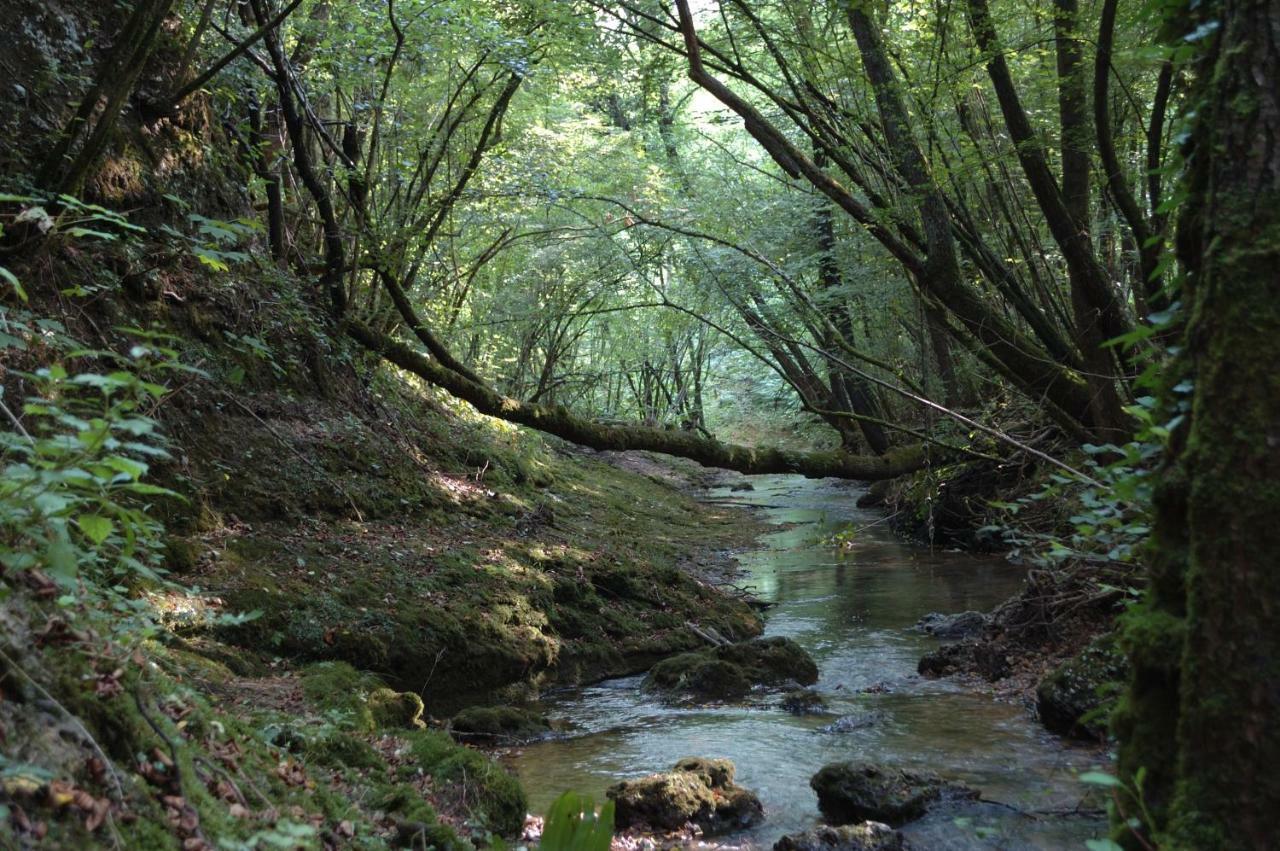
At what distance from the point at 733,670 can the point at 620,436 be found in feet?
9.44

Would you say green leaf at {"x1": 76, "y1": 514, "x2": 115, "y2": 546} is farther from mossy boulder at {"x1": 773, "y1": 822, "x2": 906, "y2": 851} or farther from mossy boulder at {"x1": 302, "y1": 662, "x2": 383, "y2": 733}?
mossy boulder at {"x1": 773, "y1": 822, "x2": 906, "y2": 851}

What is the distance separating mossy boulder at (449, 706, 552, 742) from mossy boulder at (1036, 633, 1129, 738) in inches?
147

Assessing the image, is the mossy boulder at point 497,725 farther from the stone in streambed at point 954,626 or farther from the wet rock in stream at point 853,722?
the stone in streambed at point 954,626

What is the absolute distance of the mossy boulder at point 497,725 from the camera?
6.31m

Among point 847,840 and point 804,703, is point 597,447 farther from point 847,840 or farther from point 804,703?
point 847,840

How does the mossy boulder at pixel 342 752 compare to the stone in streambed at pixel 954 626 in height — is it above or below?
above

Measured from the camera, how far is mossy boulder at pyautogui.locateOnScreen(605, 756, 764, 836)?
5.05 meters

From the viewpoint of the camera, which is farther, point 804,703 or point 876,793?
point 804,703

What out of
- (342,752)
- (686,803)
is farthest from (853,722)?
(342,752)

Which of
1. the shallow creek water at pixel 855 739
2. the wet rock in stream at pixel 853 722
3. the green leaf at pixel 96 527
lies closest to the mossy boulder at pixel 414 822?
the shallow creek water at pixel 855 739

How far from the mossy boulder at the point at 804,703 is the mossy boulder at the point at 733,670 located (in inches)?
20.6

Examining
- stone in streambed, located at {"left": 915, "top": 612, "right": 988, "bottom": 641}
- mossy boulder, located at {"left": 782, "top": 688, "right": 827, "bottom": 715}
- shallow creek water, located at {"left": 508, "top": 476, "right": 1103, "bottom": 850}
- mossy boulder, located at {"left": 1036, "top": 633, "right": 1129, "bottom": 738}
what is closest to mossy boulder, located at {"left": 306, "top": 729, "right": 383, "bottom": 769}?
shallow creek water, located at {"left": 508, "top": 476, "right": 1103, "bottom": 850}

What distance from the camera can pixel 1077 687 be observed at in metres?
6.45

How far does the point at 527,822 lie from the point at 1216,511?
3.88m
